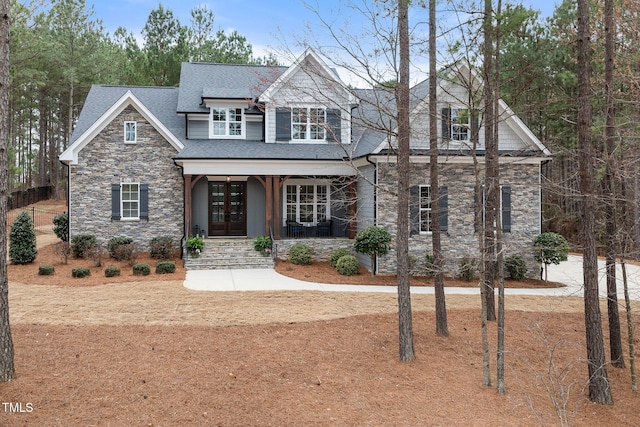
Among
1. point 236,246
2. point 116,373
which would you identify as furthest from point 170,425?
point 236,246

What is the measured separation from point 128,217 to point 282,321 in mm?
10481

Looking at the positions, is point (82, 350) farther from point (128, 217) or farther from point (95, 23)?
point (95, 23)

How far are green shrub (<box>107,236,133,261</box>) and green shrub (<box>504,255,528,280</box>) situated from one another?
12722 mm

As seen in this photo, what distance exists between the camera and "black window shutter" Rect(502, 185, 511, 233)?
640 inches

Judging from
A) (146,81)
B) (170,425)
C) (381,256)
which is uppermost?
(146,81)

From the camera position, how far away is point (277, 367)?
7.33 meters

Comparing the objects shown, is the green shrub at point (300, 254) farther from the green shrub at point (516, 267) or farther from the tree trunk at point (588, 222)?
the tree trunk at point (588, 222)

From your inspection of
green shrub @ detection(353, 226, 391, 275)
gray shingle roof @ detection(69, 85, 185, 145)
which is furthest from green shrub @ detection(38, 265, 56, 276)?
green shrub @ detection(353, 226, 391, 275)

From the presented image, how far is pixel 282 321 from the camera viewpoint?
385 inches

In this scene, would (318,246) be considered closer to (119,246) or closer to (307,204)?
(307,204)

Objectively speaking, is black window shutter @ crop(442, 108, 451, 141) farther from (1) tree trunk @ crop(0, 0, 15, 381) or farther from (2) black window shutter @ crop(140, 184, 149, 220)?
(2) black window shutter @ crop(140, 184, 149, 220)

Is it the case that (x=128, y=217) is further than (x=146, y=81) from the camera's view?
No

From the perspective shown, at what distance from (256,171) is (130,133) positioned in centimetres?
494

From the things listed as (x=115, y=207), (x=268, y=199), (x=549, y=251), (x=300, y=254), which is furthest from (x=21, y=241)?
(x=549, y=251)
